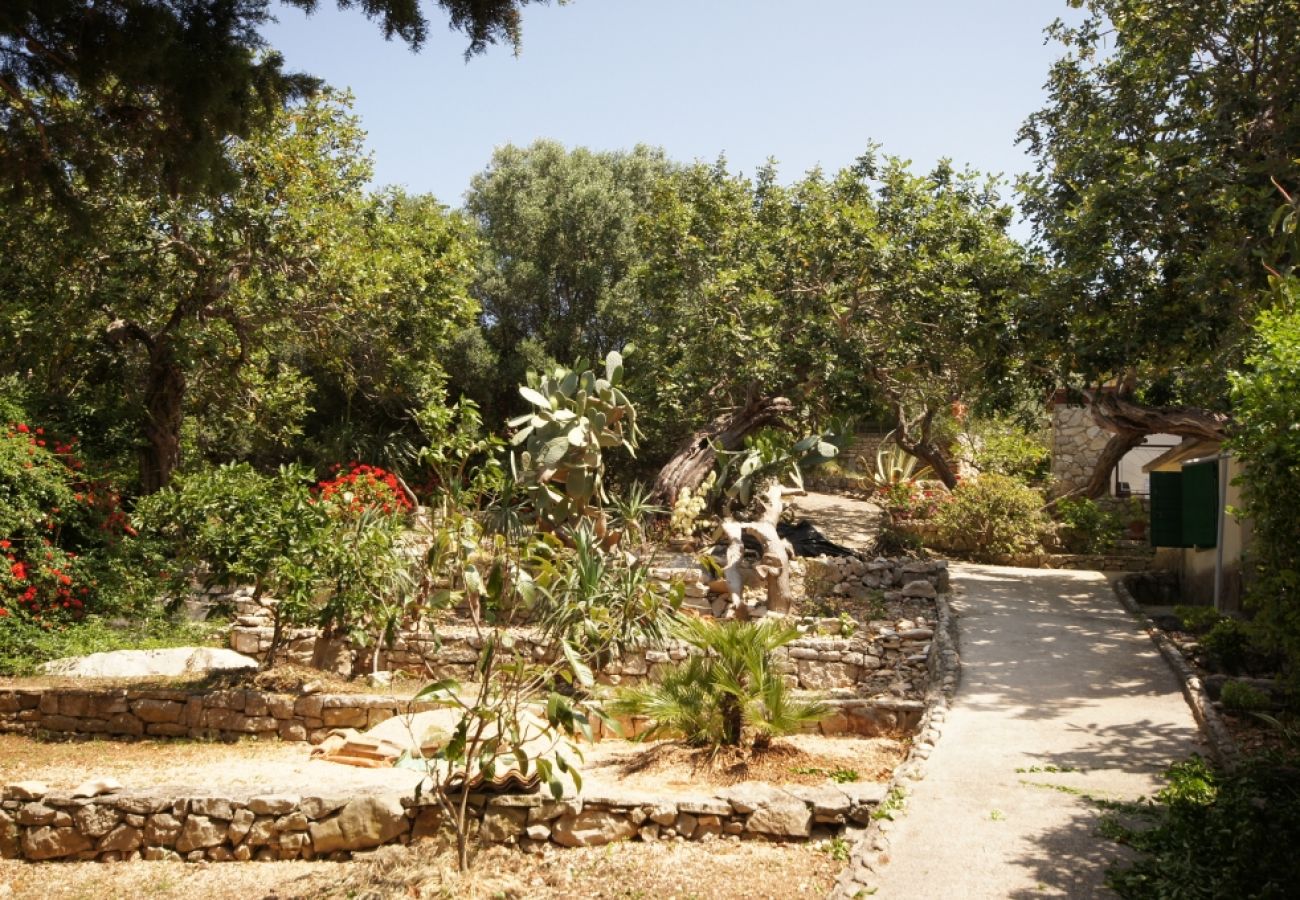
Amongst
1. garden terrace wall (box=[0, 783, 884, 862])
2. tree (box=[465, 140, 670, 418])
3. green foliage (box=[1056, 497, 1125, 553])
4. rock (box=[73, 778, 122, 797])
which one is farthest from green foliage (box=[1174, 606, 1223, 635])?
tree (box=[465, 140, 670, 418])

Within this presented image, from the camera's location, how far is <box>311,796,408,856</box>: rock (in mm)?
7031

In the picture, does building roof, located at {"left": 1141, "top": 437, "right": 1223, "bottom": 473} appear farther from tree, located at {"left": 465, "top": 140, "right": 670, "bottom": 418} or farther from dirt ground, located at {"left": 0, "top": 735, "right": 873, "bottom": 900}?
tree, located at {"left": 465, "top": 140, "right": 670, "bottom": 418}

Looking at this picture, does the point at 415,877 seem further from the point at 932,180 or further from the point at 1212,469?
the point at 932,180

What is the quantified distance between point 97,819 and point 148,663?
385 centimetres

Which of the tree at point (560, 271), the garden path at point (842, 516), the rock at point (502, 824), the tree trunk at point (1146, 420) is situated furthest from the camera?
the tree at point (560, 271)

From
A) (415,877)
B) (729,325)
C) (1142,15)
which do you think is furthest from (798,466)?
(415,877)

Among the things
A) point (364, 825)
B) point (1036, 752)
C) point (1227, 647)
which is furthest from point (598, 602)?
point (1227, 647)

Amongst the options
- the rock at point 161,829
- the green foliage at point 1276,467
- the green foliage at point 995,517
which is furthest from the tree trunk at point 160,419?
the green foliage at point 1276,467

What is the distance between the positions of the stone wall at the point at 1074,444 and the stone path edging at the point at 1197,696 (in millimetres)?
8079

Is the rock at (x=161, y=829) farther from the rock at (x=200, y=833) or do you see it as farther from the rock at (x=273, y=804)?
the rock at (x=273, y=804)

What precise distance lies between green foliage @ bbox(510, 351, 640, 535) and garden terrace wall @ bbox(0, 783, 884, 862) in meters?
4.51

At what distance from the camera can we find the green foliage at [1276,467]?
19.7 ft

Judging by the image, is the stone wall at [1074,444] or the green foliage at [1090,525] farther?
the stone wall at [1074,444]

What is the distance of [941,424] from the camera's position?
2144 centimetres
